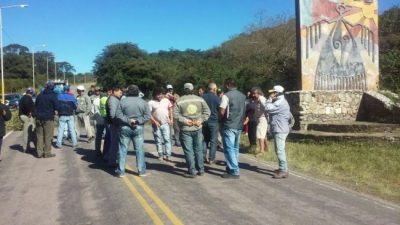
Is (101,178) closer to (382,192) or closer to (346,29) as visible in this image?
(382,192)

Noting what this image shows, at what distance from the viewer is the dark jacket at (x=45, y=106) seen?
497 inches

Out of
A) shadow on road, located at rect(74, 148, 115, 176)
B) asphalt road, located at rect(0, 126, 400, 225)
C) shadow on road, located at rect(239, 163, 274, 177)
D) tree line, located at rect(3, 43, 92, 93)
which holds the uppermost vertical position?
tree line, located at rect(3, 43, 92, 93)

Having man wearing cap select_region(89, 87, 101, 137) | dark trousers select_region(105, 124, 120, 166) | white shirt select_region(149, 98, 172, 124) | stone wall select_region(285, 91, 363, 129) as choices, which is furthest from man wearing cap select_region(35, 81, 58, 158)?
stone wall select_region(285, 91, 363, 129)

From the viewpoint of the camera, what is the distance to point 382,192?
8.69 meters

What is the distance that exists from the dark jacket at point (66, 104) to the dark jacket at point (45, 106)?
4.20 feet

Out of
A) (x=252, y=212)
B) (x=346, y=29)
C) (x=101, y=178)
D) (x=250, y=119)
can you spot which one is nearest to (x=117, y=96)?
(x=101, y=178)

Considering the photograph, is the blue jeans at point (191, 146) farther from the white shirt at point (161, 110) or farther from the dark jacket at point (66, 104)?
the dark jacket at point (66, 104)

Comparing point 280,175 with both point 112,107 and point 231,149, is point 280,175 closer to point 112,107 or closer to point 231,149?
point 231,149

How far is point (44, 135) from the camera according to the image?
1270cm

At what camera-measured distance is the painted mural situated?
1823cm

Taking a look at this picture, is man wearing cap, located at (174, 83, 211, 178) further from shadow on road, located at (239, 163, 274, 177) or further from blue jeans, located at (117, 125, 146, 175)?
shadow on road, located at (239, 163, 274, 177)

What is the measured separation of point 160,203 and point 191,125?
98.5 inches

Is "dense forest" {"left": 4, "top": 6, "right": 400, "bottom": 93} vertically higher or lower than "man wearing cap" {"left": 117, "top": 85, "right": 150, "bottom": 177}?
higher

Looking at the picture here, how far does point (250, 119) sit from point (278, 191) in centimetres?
524
